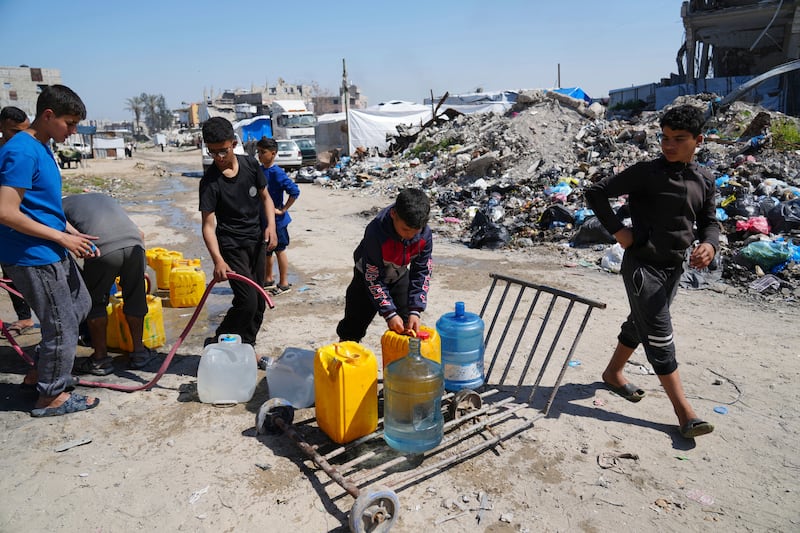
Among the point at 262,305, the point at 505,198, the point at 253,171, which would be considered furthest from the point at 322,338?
the point at 505,198

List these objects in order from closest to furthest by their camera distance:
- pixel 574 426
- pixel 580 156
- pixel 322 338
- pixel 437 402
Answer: pixel 437 402
pixel 574 426
pixel 322 338
pixel 580 156

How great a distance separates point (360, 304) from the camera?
361cm

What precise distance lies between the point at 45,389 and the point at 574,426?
342 centimetres

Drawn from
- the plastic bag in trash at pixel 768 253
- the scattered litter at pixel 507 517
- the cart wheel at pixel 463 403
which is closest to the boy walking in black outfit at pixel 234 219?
the cart wheel at pixel 463 403

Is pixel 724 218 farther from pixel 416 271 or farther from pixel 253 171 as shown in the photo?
pixel 253 171

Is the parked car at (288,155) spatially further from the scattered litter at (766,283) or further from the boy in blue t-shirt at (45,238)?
the boy in blue t-shirt at (45,238)

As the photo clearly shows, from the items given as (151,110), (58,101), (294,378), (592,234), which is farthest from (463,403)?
(151,110)

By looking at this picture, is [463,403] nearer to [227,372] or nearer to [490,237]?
[227,372]

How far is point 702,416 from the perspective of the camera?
3.50m

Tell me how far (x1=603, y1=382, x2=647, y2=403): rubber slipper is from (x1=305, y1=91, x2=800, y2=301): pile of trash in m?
3.35

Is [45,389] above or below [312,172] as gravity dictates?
below

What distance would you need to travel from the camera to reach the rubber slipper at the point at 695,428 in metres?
3.11

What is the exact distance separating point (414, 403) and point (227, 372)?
55.7 inches

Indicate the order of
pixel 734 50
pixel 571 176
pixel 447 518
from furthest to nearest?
pixel 734 50, pixel 571 176, pixel 447 518
